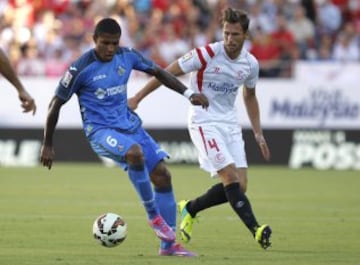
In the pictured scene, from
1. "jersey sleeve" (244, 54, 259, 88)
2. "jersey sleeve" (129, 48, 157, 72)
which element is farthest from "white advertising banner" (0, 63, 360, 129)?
"jersey sleeve" (129, 48, 157, 72)

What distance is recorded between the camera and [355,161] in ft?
73.2

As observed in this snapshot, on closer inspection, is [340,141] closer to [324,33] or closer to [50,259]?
[324,33]

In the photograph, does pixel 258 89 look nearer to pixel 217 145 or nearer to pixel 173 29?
pixel 173 29

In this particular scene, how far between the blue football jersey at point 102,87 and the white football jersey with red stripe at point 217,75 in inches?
41.3

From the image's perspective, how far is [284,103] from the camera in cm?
2244

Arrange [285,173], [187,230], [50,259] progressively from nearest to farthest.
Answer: [50,259], [187,230], [285,173]

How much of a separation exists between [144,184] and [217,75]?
5.88 feet

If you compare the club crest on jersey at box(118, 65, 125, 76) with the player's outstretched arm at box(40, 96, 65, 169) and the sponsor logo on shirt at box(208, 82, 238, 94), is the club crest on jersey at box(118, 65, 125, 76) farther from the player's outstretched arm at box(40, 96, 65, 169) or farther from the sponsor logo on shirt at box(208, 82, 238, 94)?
the sponsor logo on shirt at box(208, 82, 238, 94)

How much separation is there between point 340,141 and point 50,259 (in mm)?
13686

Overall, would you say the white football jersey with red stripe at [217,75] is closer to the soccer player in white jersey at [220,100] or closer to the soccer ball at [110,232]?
the soccer player in white jersey at [220,100]

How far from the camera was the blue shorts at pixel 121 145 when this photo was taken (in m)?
9.68

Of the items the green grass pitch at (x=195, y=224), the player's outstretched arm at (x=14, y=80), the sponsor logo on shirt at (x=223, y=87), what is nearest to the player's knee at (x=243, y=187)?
the green grass pitch at (x=195, y=224)

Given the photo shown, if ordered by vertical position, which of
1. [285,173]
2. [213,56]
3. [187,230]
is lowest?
[285,173]

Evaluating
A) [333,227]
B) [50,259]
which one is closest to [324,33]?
[333,227]
